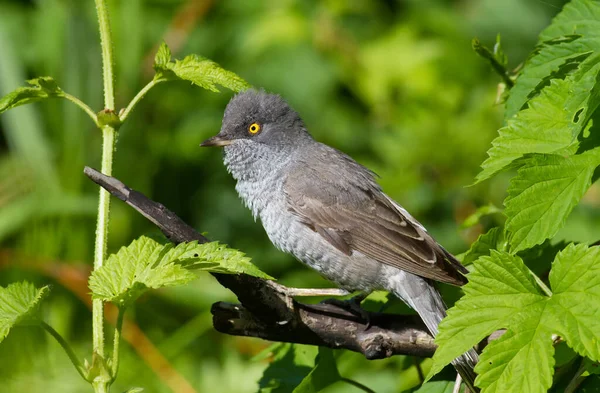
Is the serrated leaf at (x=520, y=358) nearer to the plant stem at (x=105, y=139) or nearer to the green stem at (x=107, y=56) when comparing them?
the plant stem at (x=105, y=139)

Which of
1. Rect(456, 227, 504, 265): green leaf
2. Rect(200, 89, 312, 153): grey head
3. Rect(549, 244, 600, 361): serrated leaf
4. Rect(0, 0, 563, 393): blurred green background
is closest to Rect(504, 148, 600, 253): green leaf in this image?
Rect(549, 244, 600, 361): serrated leaf

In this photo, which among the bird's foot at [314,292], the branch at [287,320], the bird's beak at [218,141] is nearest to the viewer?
the branch at [287,320]

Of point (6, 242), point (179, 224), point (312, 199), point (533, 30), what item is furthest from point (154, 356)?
point (533, 30)

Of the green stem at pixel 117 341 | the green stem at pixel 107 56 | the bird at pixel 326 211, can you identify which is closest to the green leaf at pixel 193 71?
the green stem at pixel 107 56

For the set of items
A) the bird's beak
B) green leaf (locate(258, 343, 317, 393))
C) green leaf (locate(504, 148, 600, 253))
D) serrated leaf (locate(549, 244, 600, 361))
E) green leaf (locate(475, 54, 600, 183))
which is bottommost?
green leaf (locate(258, 343, 317, 393))

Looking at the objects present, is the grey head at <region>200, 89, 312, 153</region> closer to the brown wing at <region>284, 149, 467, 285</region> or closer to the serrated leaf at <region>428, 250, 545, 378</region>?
the brown wing at <region>284, 149, 467, 285</region>

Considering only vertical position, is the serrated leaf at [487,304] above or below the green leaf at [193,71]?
below

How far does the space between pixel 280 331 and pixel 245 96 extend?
160cm

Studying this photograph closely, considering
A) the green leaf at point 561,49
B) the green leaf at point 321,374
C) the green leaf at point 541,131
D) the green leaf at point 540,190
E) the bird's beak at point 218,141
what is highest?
the green leaf at point 561,49

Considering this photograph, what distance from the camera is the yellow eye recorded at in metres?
3.83

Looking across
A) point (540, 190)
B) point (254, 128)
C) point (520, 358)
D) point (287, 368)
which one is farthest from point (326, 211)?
point (520, 358)

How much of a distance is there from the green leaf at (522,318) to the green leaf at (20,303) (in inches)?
40.5

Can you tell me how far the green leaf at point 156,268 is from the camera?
1.96m

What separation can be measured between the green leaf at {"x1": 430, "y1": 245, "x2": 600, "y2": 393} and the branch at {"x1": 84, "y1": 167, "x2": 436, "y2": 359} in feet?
2.01
